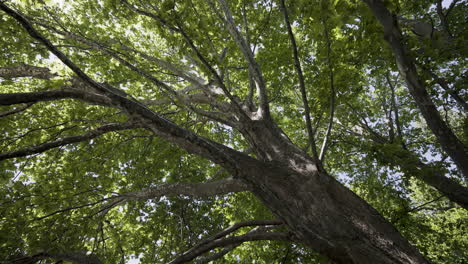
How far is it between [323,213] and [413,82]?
2048mm

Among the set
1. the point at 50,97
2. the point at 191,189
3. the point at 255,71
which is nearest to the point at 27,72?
the point at 50,97

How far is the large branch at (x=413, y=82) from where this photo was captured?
7.16ft

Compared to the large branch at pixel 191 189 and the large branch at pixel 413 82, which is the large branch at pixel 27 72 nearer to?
the large branch at pixel 191 189

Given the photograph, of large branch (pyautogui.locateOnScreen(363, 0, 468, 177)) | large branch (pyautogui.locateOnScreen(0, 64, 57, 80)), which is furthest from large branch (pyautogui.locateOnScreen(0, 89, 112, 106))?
large branch (pyautogui.locateOnScreen(0, 64, 57, 80))

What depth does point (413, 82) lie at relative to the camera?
2.79m

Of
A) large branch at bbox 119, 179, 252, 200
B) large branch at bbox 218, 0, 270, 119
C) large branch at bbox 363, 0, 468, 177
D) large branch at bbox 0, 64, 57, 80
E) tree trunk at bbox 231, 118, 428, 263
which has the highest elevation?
large branch at bbox 0, 64, 57, 80

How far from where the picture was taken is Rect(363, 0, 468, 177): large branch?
2184mm

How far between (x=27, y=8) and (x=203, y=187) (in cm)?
522

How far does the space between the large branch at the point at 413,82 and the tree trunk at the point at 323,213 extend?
61.1 inches

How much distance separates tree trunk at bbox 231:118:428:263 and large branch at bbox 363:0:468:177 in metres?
1.55

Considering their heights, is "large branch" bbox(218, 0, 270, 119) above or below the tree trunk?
above

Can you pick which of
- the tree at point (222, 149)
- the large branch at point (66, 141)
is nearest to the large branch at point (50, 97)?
the tree at point (222, 149)

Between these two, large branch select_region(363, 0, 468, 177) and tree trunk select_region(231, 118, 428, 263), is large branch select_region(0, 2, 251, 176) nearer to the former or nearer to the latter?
tree trunk select_region(231, 118, 428, 263)

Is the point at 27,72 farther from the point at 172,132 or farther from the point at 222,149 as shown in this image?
the point at 222,149
